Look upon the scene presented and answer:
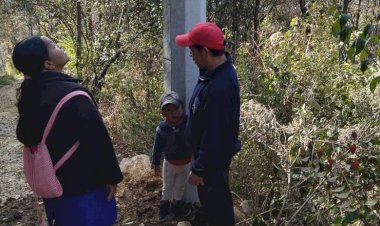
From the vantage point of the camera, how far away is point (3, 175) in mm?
5586

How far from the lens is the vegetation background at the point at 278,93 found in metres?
2.72

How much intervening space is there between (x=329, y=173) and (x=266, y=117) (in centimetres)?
81

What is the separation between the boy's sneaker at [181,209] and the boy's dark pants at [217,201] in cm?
58

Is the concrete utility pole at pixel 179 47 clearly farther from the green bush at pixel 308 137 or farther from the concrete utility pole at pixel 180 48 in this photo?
the green bush at pixel 308 137

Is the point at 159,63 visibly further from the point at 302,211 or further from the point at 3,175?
the point at 302,211

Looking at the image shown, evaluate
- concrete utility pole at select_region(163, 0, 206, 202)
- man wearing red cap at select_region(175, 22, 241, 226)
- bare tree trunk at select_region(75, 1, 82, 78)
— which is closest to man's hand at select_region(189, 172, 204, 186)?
man wearing red cap at select_region(175, 22, 241, 226)

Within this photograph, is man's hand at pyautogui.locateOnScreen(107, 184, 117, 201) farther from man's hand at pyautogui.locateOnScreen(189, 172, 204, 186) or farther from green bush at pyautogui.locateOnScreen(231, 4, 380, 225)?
green bush at pyautogui.locateOnScreen(231, 4, 380, 225)

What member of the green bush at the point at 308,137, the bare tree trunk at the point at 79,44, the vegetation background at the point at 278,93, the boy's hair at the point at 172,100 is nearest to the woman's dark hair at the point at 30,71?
the boy's hair at the point at 172,100

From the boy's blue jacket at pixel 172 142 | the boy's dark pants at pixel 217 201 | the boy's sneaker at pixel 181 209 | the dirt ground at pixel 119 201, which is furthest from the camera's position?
the dirt ground at pixel 119 201

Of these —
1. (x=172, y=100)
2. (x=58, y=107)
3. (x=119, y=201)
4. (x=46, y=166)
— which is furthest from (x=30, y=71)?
(x=119, y=201)

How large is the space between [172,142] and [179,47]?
76 centimetres

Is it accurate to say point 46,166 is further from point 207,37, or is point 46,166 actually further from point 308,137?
point 308,137

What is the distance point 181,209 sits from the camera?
3689mm

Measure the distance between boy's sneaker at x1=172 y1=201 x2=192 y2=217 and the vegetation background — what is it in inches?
19.4
